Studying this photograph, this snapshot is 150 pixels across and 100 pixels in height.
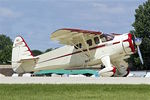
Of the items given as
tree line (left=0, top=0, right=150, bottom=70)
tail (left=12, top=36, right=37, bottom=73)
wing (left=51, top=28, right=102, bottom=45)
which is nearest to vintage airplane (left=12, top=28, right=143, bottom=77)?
wing (left=51, top=28, right=102, bottom=45)

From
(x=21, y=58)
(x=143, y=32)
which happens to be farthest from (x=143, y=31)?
(x=21, y=58)

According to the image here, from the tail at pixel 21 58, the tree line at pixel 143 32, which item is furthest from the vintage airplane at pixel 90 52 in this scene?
the tree line at pixel 143 32

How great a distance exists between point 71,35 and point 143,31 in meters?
28.8

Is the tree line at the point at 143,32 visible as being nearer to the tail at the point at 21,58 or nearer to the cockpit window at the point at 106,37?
the tail at the point at 21,58

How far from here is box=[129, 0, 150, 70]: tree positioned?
193ft

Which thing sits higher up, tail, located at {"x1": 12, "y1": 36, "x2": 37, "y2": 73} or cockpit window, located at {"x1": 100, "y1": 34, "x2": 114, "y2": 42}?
cockpit window, located at {"x1": 100, "y1": 34, "x2": 114, "y2": 42}

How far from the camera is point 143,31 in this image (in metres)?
59.6

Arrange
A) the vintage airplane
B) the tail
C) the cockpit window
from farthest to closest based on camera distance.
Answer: the tail
the cockpit window
the vintage airplane

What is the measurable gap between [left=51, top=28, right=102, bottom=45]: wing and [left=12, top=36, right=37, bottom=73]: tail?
4.51m

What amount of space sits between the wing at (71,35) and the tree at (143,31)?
2642cm

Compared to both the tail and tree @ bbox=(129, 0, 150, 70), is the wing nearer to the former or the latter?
the tail

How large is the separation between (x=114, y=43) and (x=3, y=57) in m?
81.7

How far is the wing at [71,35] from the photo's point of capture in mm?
31594

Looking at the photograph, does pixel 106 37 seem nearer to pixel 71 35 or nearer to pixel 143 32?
pixel 71 35
